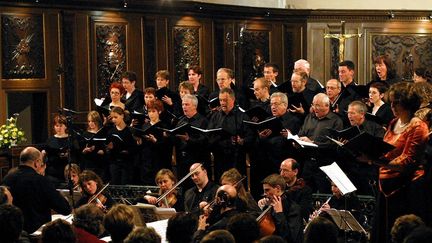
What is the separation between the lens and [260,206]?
8.70 metres

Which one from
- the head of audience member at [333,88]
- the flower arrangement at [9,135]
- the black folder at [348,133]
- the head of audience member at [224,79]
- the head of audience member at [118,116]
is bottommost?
the flower arrangement at [9,135]

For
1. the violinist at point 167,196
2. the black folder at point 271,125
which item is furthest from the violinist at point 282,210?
the black folder at point 271,125

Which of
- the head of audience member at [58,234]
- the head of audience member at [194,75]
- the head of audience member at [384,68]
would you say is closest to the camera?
the head of audience member at [58,234]

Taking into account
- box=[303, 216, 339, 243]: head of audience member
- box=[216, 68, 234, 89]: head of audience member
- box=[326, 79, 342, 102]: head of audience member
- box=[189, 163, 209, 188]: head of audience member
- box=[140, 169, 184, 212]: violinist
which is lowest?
box=[140, 169, 184, 212]: violinist

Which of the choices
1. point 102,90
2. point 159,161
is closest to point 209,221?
point 159,161

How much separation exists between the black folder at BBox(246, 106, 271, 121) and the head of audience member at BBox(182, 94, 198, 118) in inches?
30.1

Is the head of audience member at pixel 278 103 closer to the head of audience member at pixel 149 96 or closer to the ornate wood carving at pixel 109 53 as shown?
the head of audience member at pixel 149 96

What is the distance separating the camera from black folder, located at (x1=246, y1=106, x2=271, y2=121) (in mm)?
10352

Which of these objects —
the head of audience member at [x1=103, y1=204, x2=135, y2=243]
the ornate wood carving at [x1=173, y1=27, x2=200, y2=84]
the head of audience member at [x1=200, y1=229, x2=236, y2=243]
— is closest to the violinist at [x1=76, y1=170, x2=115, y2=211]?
the head of audience member at [x1=103, y1=204, x2=135, y2=243]

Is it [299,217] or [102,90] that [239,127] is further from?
[102,90]

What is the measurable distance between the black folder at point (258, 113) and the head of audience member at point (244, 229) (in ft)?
14.7

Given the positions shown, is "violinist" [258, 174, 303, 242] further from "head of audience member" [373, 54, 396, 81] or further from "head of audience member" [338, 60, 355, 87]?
"head of audience member" [373, 54, 396, 81]

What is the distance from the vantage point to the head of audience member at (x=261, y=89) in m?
11.1

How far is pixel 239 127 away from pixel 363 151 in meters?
3.78
